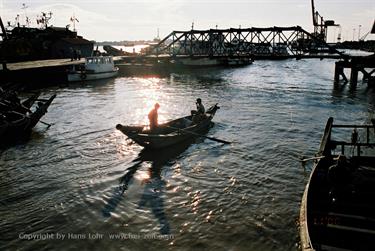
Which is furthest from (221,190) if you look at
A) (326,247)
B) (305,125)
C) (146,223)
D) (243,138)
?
(305,125)

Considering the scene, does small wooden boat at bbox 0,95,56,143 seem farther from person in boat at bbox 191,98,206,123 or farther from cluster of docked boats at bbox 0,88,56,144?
person in boat at bbox 191,98,206,123

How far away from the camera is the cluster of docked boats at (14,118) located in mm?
20211

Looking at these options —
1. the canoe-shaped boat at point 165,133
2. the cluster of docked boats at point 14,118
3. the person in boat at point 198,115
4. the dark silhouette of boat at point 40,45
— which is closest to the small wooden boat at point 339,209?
the canoe-shaped boat at point 165,133

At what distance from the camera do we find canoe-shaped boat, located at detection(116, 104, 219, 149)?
1681cm

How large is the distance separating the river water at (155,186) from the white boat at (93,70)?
22381 mm

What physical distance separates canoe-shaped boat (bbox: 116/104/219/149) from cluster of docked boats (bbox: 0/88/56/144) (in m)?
8.90

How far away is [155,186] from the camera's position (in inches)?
551

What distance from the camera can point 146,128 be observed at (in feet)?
62.4

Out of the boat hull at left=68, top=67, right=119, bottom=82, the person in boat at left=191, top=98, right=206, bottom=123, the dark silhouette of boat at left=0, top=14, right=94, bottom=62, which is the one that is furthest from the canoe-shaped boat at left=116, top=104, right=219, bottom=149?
the dark silhouette of boat at left=0, top=14, right=94, bottom=62

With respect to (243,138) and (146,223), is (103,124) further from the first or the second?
(146,223)

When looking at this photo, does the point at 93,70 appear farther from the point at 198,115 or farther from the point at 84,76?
the point at 198,115

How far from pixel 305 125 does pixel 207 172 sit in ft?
41.1

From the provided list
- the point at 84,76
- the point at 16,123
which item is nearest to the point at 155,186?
the point at 16,123

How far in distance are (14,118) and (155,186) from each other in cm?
1430
